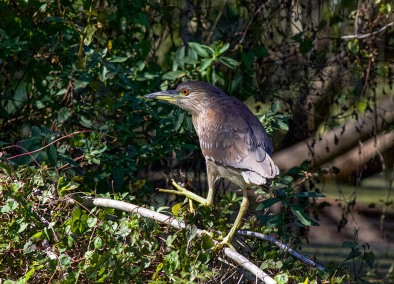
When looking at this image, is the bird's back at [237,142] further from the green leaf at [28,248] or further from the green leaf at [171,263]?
the green leaf at [28,248]

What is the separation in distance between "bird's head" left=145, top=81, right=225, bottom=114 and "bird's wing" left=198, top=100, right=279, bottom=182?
214mm

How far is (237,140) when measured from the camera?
371 cm

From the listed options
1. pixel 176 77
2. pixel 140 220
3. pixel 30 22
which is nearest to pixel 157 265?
pixel 140 220

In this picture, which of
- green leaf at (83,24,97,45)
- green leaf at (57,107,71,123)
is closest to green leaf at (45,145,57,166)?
green leaf at (57,107,71,123)

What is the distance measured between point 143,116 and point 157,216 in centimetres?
133

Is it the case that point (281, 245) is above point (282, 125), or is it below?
below

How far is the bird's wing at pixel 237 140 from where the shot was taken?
3502 millimetres

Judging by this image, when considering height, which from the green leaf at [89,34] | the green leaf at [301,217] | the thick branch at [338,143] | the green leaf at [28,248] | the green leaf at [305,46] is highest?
the green leaf at [89,34]

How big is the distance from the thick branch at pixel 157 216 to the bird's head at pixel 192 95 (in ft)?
3.35

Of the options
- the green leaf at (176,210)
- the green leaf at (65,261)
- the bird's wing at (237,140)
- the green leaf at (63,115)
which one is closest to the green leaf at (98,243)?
the green leaf at (65,261)

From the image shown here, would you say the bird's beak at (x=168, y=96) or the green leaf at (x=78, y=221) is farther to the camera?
the bird's beak at (x=168, y=96)

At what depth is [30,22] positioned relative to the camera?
483 centimetres

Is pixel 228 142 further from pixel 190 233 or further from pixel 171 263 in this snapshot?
pixel 171 263

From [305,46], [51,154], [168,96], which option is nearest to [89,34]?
[168,96]
